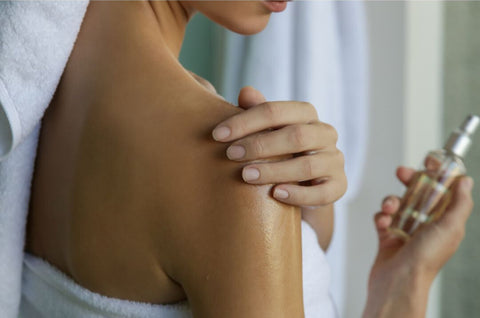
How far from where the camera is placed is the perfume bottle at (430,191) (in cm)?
86

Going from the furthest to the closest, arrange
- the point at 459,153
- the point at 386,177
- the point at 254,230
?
the point at 386,177, the point at 459,153, the point at 254,230

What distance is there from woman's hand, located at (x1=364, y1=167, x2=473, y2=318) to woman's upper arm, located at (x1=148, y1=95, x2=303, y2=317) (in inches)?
17.2

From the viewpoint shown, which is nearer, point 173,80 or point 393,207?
point 173,80

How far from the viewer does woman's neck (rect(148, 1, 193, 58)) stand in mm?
605

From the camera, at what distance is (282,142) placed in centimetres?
45

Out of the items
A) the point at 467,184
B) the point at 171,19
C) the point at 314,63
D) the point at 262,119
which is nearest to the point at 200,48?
the point at 314,63

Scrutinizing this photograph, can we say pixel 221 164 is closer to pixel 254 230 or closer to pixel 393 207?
pixel 254 230

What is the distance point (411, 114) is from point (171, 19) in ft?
3.24

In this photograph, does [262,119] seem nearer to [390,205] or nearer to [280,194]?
Result: [280,194]

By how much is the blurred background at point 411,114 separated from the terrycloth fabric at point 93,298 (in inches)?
28.6

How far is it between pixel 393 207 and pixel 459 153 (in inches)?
5.6

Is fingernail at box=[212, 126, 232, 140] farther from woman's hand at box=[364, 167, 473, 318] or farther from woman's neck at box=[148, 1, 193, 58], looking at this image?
woman's hand at box=[364, 167, 473, 318]

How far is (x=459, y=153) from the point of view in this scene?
842 mm

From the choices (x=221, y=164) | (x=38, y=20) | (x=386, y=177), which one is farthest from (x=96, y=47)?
(x=386, y=177)
